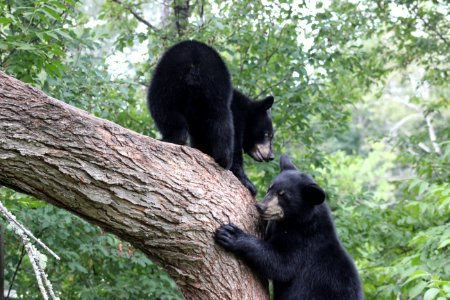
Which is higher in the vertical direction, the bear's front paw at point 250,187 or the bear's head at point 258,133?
the bear's head at point 258,133

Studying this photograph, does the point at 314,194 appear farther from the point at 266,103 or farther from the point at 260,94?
the point at 260,94

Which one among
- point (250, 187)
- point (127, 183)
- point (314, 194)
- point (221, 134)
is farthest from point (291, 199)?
point (127, 183)

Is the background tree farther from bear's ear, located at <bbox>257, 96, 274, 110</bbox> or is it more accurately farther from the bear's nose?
the bear's nose

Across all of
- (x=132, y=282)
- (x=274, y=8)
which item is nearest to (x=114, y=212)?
(x=132, y=282)

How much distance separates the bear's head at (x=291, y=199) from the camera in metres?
4.08

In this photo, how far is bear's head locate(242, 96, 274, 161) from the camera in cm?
603

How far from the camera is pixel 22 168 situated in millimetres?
3047

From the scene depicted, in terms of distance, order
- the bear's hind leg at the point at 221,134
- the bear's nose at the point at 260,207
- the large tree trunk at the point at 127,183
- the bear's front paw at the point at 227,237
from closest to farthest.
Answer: the large tree trunk at the point at 127,183
the bear's front paw at the point at 227,237
the bear's nose at the point at 260,207
the bear's hind leg at the point at 221,134

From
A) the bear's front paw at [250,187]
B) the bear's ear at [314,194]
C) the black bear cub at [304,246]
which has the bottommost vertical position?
the black bear cub at [304,246]

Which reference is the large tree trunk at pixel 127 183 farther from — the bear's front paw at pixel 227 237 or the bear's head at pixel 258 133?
the bear's head at pixel 258 133

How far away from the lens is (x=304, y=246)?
4.19 meters

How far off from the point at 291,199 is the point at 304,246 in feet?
1.12

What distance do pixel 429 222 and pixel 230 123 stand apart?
3.79m

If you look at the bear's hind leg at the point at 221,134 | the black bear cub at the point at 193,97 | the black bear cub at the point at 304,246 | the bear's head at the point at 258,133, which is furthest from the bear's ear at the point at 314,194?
the bear's head at the point at 258,133
